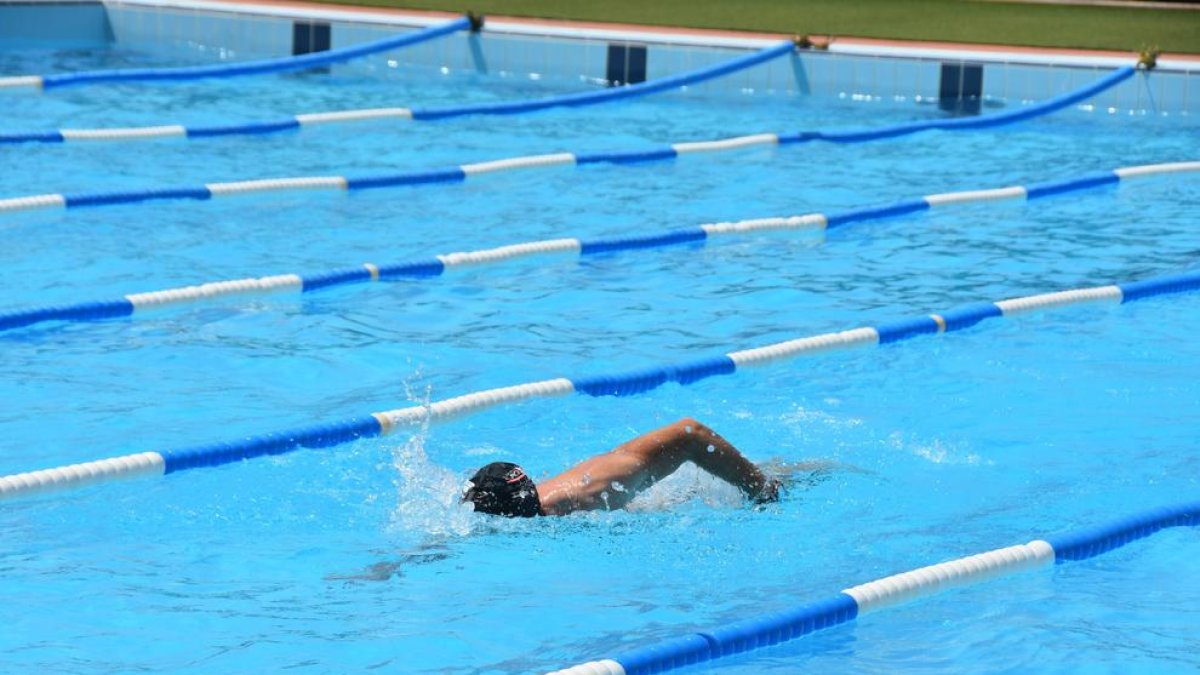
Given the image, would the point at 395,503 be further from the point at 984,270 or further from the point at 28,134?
the point at 28,134

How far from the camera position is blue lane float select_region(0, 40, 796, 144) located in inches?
402

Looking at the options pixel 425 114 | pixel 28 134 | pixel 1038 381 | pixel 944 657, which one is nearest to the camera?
pixel 944 657

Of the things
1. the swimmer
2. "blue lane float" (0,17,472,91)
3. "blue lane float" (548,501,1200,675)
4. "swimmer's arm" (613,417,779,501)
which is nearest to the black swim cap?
the swimmer

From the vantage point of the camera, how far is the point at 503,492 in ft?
16.1

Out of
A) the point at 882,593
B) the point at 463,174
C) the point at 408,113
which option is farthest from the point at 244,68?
the point at 882,593

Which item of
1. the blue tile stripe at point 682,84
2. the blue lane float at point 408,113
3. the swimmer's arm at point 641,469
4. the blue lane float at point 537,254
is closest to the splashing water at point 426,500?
the swimmer's arm at point 641,469

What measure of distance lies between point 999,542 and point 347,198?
4895mm

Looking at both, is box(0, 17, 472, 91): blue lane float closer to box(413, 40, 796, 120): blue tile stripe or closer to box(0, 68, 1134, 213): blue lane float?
box(413, 40, 796, 120): blue tile stripe

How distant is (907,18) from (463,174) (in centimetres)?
519

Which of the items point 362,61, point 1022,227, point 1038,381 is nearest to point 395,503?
point 1038,381

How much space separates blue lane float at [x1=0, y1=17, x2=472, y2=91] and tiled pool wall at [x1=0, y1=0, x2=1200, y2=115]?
10.7 inches

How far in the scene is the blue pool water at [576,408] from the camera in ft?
15.0

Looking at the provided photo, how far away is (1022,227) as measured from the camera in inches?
352

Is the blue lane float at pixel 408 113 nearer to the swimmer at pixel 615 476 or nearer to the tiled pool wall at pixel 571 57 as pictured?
the tiled pool wall at pixel 571 57
